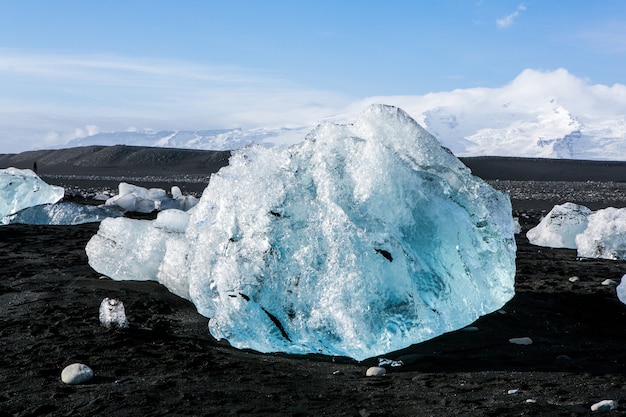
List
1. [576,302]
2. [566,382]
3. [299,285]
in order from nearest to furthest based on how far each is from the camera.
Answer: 1. [566,382]
2. [299,285]
3. [576,302]

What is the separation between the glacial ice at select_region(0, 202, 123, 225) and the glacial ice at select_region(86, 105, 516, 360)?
678 centimetres

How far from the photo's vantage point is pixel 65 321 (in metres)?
4.73

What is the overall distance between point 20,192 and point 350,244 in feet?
28.5

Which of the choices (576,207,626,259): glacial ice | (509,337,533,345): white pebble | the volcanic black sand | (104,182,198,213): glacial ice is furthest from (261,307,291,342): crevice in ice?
(104,182,198,213): glacial ice

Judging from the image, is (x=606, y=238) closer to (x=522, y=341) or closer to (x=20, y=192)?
(x=522, y=341)

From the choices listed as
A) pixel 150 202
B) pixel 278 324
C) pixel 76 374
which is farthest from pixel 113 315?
pixel 150 202

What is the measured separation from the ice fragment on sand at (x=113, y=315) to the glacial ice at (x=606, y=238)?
6132mm

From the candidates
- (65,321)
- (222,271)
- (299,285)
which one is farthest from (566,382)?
(65,321)

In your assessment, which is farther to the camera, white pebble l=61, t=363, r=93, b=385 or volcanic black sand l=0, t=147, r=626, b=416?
white pebble l=61, t=363, r=93, b=385

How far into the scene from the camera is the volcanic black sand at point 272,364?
10.6ft

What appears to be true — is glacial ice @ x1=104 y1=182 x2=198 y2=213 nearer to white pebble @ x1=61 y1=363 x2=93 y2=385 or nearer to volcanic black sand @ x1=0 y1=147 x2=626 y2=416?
volcanic black sand @ x1=0 y1=147 x2=626 y2=416

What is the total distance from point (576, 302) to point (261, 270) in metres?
3.03

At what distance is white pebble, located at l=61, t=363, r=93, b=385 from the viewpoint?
3.58 m

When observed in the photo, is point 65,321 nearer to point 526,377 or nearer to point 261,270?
point 261,270
